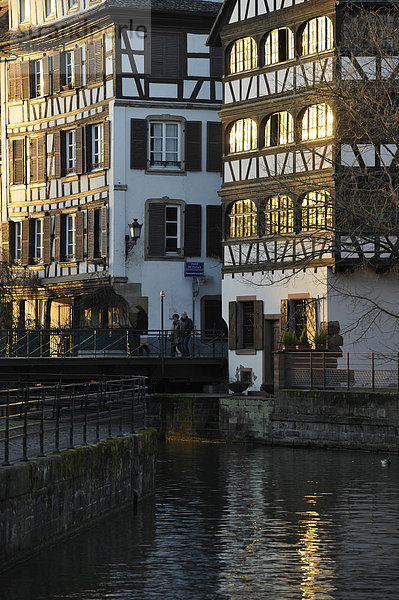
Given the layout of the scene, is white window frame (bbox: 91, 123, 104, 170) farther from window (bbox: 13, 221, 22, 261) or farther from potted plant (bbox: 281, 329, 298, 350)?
potted plant (bbox: 281, 329, 298, 350)

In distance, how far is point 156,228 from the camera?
48312mm

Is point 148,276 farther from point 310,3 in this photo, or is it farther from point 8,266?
point 310,3

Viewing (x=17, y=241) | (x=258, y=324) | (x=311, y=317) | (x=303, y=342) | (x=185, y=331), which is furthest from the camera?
(x=17, y=241)

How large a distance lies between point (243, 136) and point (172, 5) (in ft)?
24.9

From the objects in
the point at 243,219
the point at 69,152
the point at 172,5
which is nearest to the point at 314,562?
the point at 243,219

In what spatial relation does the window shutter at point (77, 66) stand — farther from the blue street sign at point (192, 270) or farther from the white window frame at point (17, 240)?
the blue street sign at point (192, 270)

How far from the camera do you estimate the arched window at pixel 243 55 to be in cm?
4341

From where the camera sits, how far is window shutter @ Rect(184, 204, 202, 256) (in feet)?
159

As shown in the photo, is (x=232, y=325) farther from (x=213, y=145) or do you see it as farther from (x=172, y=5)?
(x=172, y=5)

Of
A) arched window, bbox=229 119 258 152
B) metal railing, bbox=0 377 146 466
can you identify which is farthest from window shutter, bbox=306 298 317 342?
metal railing, bbox=0 377 146 466

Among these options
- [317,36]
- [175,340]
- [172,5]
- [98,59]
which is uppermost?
[172,5]

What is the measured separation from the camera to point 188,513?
23578 millimetres

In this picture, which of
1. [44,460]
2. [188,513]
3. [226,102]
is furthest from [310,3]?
[44,460]

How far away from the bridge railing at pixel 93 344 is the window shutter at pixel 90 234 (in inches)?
205
